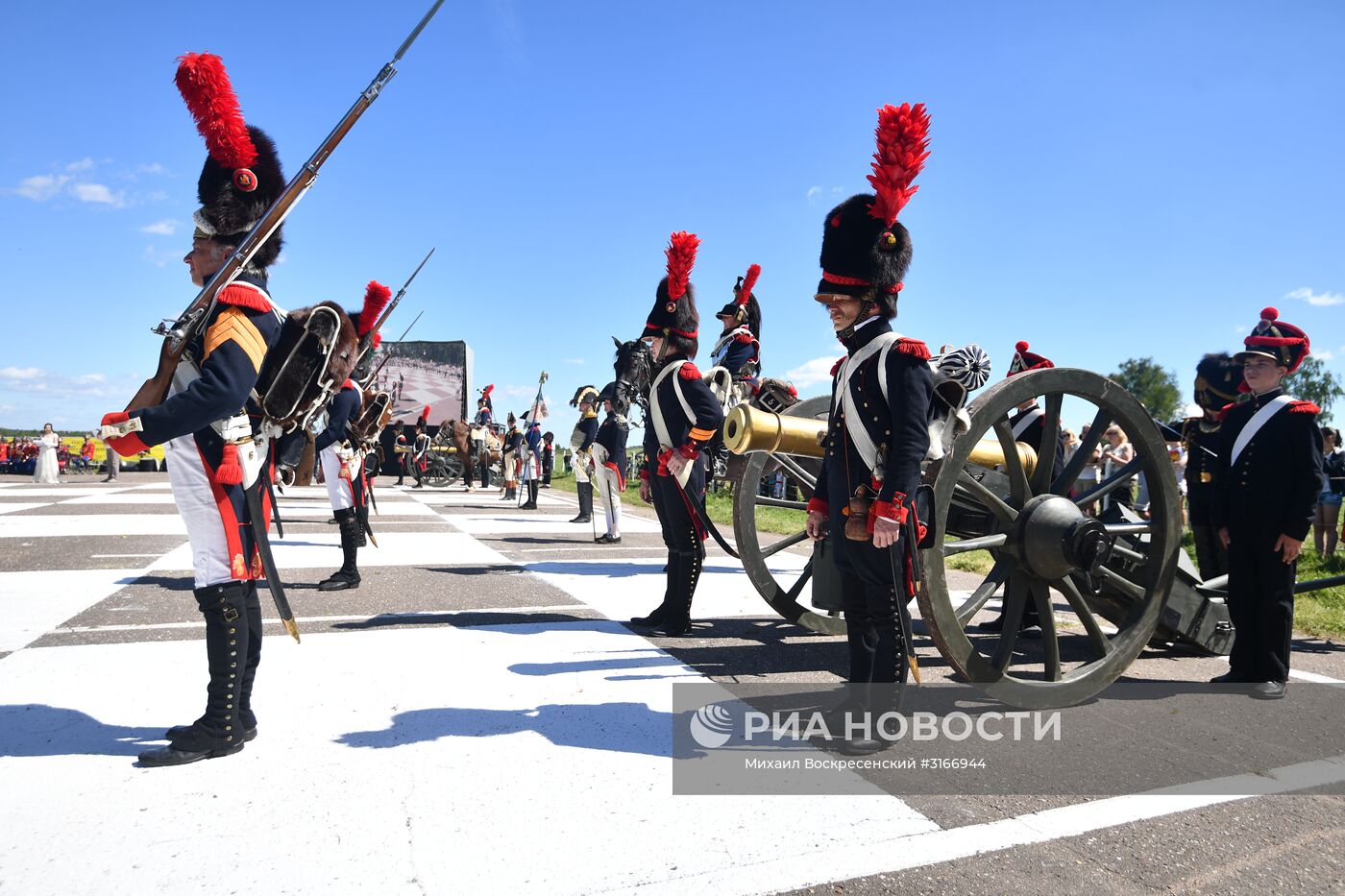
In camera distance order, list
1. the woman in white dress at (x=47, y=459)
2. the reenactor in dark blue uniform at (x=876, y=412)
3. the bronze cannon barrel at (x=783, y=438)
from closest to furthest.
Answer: the reenactor in dark blue uniform at (x=876, y=412)
the bronze cannon barrel at (x=783, y=438)
the woman in white dress at (x=47, y=459)

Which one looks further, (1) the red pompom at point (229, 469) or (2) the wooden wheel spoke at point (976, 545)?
(2) the wooden wheel spoke at point (976, 545)

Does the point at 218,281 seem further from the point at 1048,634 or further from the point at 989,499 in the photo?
the point at 1048,634

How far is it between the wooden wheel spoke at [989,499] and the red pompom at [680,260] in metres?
2.53

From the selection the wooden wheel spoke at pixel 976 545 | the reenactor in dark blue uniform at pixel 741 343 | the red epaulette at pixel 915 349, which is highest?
the reenactor in dark blue uniform at pixel 741 343

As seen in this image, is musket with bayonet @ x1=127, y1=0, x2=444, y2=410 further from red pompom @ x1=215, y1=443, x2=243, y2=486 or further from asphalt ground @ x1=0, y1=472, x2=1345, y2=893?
asphalt ground @ x1=0, y1=472, x2=1345, y2=893

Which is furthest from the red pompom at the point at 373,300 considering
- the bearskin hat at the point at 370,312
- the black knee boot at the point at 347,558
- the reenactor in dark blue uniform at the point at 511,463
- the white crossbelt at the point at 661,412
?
the reenactor in dark blue uniform at the point at 511,463

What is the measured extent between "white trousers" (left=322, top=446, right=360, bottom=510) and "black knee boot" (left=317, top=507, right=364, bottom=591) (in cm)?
12

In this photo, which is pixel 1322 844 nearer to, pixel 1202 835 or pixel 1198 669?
pixel 1202 835

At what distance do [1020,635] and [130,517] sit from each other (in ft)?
36.6

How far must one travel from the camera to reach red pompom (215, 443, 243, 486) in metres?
3.02

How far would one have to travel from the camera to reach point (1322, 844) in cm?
258

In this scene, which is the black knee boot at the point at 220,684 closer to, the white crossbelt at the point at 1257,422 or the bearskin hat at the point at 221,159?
the bearskin hat at the point at 221,159

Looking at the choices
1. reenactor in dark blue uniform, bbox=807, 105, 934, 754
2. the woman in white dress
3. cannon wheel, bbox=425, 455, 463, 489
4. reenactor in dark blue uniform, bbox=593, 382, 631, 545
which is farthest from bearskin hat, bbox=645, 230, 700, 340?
the woman in white dress

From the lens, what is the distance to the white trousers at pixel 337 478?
6785mm
